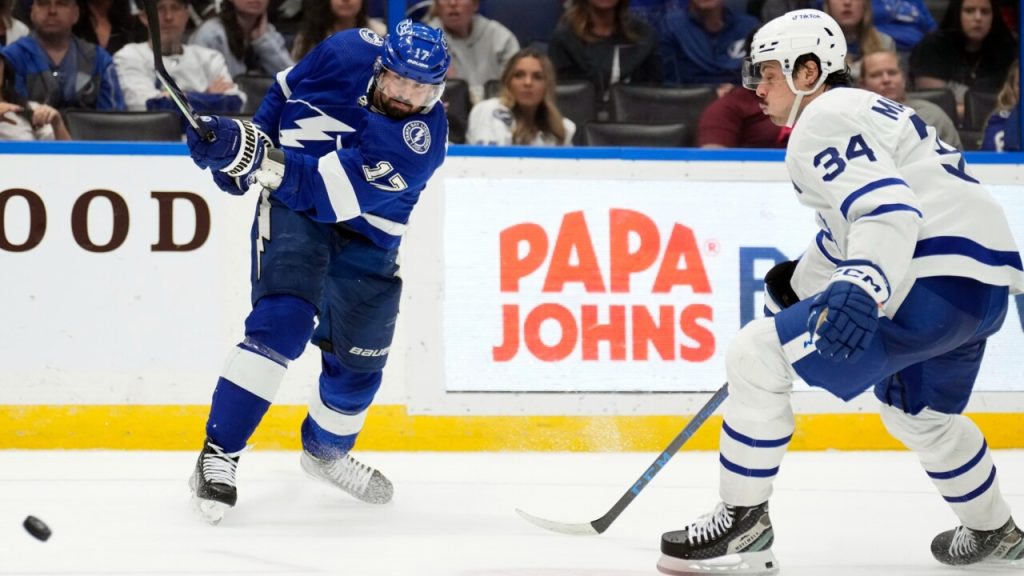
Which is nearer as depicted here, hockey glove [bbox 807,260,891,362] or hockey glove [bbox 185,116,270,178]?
hockey glove [bbox 807,260,891,362]

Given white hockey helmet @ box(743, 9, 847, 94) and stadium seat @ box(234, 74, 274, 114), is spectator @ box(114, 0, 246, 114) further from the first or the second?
white hockey helmet @ box(743, 9, 847, 94)

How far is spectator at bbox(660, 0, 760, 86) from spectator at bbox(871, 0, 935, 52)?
0.55 metres

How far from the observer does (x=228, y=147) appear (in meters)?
2.55

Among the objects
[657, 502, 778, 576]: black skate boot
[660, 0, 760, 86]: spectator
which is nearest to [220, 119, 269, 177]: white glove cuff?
[657, 502, 778, 576]: black skate boot

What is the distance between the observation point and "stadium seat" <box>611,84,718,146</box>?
4.57 metres

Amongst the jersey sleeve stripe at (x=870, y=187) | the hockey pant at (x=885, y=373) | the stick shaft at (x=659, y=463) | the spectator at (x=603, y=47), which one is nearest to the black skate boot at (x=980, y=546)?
the hockey pant at (x=885, y=373)

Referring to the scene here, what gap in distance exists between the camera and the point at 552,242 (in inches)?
154

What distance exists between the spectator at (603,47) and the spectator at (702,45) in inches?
3.0

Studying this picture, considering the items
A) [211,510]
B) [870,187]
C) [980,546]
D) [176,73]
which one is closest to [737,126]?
[176,73]

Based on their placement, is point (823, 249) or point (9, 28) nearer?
point (823, 249)

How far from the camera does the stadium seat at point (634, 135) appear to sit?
4.38m

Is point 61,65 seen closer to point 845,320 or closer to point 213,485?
point 213,485

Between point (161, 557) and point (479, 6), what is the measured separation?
281 centimetres

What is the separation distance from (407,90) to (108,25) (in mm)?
2169
